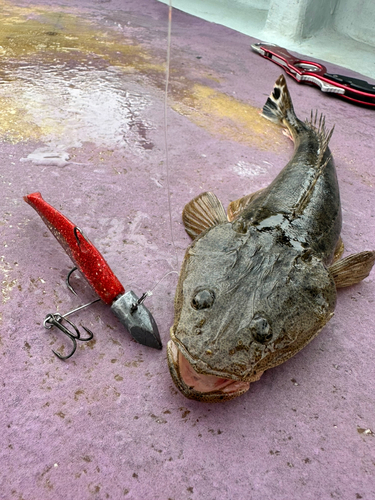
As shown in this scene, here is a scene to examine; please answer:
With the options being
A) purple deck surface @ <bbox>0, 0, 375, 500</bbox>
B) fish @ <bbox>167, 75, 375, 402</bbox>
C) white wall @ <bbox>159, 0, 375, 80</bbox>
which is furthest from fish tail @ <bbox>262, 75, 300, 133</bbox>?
white wall @ <bbox>159, 0, 375, 80</bbox>

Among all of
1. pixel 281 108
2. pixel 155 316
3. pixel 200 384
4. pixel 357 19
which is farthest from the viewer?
pixel 357 19

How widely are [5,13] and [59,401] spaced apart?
19.8 ft

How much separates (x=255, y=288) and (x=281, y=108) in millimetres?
2871

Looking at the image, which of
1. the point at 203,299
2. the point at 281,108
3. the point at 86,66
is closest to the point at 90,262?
the point at 203,299

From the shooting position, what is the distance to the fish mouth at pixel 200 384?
169cm

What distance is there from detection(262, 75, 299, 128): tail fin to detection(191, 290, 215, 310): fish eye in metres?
2.71

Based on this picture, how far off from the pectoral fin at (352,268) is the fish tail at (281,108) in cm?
192

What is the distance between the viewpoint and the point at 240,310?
5.66ft

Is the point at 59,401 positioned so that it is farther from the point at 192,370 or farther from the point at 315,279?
the point at 315,279

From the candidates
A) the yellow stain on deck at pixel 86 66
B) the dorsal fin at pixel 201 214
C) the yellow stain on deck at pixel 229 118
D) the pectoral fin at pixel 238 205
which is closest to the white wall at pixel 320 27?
the yellow stain on deck at pixel 86 66

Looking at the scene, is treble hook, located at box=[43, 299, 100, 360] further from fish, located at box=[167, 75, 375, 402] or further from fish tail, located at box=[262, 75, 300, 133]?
fish tail, located at box=[262, 75, 300, 133]

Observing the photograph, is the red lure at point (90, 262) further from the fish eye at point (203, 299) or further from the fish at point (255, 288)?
the fish eye at point (203, 299)

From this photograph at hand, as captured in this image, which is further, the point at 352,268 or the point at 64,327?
the point at 352,268

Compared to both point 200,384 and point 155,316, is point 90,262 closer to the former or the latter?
point 155,316
